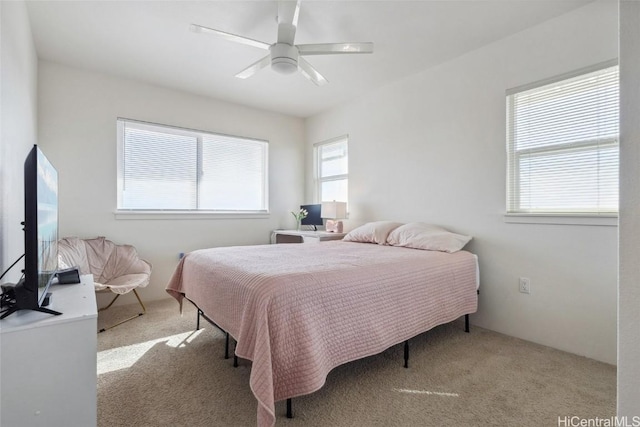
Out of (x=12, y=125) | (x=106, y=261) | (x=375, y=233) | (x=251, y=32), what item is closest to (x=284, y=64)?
(x=251, y=32)

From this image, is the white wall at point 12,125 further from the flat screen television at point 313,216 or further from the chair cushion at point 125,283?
the flat screen television at point 313,216

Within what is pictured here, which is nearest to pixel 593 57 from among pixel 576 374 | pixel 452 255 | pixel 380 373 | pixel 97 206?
pixel 452 255

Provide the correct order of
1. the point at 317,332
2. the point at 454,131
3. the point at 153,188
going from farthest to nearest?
the point at 153,188 → the point at 454,131 → the point at 317,332

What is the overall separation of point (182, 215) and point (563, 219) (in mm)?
3762

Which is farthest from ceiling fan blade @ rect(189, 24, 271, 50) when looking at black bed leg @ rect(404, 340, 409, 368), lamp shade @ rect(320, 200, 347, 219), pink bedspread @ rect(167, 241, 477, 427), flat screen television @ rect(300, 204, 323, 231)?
flat screen television @ rect(300, 204, 323, 231)

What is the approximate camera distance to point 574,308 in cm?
220

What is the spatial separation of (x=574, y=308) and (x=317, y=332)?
200 cm

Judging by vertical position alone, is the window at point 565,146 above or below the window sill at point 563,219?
above

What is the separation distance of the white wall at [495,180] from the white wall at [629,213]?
5.54ft

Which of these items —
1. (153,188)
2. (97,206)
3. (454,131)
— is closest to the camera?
(454,131)

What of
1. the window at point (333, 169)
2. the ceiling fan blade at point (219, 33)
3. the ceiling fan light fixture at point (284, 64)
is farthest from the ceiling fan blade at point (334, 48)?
the window at point (333, 169)

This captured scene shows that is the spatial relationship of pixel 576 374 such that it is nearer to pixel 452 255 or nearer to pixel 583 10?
pixel 452 255

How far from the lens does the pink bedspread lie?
1.36 meters

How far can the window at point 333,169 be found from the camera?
4.22 meters
